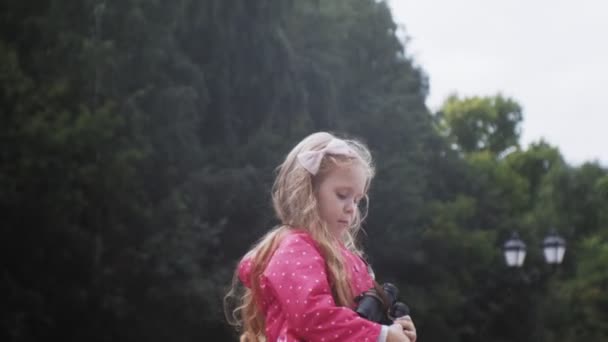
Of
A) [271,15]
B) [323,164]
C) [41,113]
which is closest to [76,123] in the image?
[41,113]

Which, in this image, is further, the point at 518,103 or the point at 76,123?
the point at 518,103

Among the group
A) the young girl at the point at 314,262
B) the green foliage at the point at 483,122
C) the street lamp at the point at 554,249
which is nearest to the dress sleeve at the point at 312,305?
the young girl at the point at 314,262

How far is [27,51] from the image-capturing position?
930 inches

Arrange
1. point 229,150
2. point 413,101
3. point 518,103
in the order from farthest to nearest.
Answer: point 518,103 < point 413,101 < point 229,150

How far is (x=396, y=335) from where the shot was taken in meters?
2.99

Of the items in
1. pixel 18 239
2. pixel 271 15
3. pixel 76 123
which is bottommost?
pixel 18 239

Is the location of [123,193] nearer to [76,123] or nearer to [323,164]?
[76,123]

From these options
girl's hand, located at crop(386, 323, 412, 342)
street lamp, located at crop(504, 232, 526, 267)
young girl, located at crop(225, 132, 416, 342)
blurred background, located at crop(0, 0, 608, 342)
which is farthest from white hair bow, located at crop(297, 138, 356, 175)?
street lamp, located at crop(504, 232, 526, 267)

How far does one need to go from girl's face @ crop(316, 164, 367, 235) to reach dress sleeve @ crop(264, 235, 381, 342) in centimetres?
17

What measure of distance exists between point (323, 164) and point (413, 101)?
3135 centimetres

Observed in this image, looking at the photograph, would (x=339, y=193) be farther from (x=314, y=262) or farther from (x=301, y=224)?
(x=314, y=262)

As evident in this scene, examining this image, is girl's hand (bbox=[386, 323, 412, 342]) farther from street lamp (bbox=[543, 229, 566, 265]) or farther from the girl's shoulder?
street lamp (bbox=[543, 229, 566, 265])

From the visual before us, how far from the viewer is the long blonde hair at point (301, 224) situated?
3.11 metres

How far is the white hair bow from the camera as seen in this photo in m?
3.21
